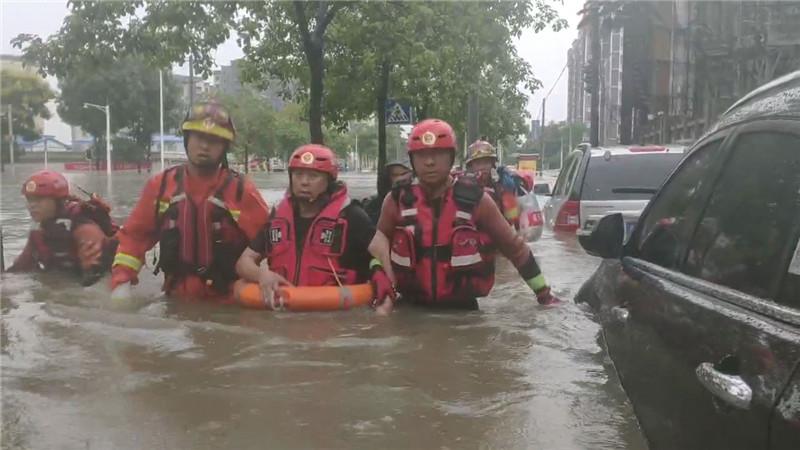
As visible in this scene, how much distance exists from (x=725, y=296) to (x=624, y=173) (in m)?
6.47

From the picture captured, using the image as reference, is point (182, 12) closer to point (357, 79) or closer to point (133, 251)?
point (357, 79)

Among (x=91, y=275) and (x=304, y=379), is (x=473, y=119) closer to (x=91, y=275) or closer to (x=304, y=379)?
(x=91, y=275)

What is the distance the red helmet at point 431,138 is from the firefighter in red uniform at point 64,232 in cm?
318

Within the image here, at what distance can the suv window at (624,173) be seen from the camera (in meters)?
8.34

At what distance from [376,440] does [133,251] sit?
3238 mm

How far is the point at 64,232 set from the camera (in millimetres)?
7043

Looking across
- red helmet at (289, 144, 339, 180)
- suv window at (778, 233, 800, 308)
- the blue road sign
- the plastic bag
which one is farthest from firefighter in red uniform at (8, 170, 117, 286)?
the blue road sign

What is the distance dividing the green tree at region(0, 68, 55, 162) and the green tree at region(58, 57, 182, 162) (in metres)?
2.51

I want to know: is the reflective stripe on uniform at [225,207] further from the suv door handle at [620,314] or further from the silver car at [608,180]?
the silver car at [608,180]

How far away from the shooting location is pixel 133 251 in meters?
5.66

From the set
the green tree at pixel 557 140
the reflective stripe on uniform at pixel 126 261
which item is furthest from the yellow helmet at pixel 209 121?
the green tree at pixel 557 140

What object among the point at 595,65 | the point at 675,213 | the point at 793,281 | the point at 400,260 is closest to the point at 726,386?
the point at 793,281

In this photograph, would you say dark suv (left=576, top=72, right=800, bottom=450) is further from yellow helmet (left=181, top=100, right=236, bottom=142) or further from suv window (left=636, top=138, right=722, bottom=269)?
yellow helmet (left=181, top=100, right=236, bottom=142)

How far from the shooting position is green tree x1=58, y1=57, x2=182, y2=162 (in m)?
57.6
